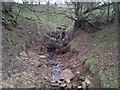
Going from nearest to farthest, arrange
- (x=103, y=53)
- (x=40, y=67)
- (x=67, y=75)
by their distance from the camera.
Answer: (x=67, y=75), (x=103, y=53), (x=40, y=67)

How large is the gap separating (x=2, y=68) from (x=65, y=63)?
4.41 meters

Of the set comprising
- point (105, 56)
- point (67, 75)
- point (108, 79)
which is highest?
point (105, 56)

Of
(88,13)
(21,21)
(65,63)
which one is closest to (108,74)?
(65,63)

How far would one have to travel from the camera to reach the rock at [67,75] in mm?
12244

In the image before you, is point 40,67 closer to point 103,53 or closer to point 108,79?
point 103,53

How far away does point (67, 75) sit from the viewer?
12.7 metres

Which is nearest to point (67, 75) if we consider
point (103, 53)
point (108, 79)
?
point (103, 53)

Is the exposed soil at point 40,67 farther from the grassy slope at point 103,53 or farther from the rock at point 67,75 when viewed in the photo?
the grassy slope at point 103,53

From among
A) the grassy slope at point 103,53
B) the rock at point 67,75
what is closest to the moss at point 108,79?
the grassy slope at point 103,53

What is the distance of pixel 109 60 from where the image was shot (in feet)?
39.8

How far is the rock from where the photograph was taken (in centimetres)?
1224

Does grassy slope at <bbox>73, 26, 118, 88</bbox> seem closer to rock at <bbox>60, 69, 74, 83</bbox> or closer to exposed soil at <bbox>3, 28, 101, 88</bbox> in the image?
exposed soil at <bbox>3, 28, 101, 88</bbox>

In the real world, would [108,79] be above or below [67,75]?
above

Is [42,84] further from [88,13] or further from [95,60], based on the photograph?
[88,13]
